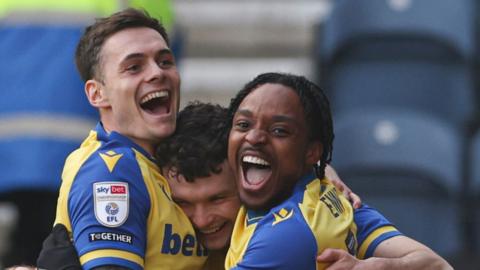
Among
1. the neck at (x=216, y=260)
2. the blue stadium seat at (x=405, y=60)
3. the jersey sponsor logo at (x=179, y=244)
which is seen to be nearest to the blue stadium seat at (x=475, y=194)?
the blue stadium seat at (x=405, y=60)

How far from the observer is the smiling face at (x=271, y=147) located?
10.1 ft

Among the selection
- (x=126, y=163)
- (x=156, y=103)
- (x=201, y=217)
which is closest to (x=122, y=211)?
(x=126, y=163)

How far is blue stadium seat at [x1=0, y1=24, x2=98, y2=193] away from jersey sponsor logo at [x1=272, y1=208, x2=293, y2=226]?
2.42 metres

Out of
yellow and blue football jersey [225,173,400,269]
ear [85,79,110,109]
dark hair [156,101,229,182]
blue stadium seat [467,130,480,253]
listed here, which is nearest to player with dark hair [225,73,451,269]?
yellow and blue football jersey [225,173,400,269]

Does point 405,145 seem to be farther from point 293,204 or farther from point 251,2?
point 293,204

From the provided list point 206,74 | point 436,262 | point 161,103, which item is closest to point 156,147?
point 161,103

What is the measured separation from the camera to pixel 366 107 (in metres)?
6.12

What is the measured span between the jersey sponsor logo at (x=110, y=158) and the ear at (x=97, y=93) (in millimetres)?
195

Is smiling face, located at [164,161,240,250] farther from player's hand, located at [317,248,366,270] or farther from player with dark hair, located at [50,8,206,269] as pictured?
player's hand, located at [317,248,366,270]

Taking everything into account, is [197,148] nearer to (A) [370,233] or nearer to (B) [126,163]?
(B) [126,163]

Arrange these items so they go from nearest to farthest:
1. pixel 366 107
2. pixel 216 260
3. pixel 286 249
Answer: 1. pixel 286 249
2. pixel 216 260
3. pixel 366 107

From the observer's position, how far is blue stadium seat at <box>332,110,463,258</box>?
5512 mm

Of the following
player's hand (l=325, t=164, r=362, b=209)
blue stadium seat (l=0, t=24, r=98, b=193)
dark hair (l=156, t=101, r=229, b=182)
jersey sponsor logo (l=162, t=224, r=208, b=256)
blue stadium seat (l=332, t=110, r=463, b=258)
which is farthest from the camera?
blue stadium seat (l=332, t=110, r=463, b=258)

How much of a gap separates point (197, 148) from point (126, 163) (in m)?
0.21
